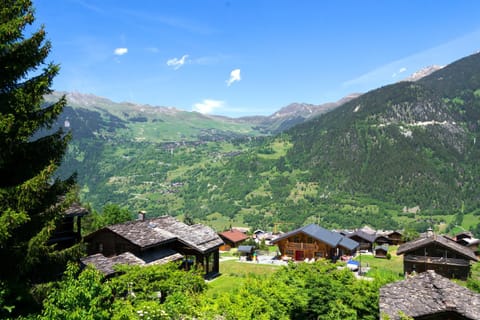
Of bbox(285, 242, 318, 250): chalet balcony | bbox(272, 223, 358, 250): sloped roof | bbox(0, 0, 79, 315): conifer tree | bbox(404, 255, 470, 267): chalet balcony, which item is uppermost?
bbox(0, 0, 79, 315): conifer tree

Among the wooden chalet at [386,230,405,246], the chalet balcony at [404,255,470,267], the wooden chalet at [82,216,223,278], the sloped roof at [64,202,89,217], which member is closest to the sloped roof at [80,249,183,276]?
the wooden chalet at [82,216,223,278]

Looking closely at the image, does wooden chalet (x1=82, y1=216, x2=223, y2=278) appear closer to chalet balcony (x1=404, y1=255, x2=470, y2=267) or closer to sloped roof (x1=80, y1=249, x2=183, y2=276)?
sloped roof (x1=80, y1=249, x2=183, y2=276)

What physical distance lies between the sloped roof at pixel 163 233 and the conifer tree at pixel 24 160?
19.1m

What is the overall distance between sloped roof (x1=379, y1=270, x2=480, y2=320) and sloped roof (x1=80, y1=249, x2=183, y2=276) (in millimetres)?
18331

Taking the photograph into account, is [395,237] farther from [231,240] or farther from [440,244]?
[440,244]

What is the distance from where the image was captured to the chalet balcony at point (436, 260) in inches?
2210

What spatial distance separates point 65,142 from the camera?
53.7ft

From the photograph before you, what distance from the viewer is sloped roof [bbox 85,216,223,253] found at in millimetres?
35469

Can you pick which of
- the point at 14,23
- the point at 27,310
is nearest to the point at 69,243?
the point at 27,310

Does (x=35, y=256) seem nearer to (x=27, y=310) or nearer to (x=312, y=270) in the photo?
(x=27, y=310)

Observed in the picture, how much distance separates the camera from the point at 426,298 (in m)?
19.5

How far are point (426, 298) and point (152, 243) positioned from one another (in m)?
23.6

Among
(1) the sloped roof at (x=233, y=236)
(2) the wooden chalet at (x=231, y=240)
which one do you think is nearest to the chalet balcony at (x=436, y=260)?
(2) the wooden chalet at (x=231, y=240)

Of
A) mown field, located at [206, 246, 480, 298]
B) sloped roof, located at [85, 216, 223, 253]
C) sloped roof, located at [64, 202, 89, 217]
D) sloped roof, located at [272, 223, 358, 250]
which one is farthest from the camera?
sloped roof, located at [272, 223, 358, 250]
